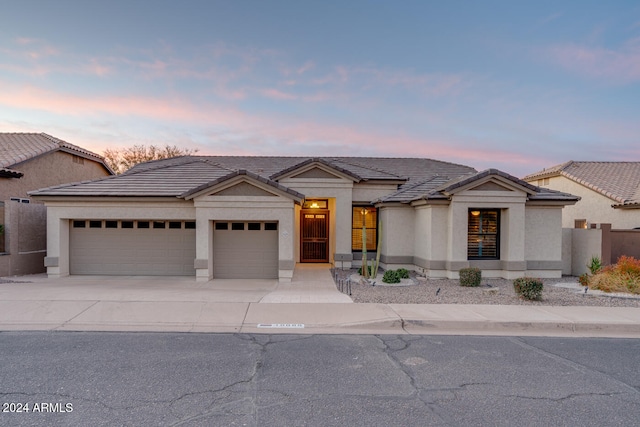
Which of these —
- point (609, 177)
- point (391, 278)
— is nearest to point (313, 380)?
point (391, 278)

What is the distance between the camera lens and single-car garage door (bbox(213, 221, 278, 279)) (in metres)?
14.2

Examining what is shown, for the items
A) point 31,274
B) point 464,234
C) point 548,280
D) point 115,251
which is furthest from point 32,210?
point 548,280

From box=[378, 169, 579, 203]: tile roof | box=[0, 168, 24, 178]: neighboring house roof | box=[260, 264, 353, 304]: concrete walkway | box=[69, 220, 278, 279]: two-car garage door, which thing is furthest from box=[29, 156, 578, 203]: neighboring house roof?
box=[0, 168, 24, 178]: neighboring house roof

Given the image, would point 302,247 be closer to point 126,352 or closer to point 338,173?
point 338,173

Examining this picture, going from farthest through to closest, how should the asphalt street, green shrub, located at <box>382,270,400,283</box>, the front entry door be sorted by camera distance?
1. the front entry door
2. green shrub, located at <box>382,270,400,283</box>
3. the asphalt street

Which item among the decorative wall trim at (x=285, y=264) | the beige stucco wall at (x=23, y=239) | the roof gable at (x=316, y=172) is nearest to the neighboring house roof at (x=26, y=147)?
the beige stucco wall at (x=23, y=239)

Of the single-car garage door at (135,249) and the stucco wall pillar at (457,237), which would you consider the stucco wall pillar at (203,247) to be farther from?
the stucco wall pillar at (457,237)

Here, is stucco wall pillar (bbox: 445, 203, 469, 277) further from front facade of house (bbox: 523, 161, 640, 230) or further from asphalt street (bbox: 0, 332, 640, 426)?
front facade of house (bbox: 523, 161, 640, 230)

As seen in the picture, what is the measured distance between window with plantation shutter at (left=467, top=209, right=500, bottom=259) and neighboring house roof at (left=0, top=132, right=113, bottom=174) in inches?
731

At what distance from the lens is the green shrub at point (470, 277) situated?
42.1 feet

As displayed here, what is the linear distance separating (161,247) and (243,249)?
3006mm

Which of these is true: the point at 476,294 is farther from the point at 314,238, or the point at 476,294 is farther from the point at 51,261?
the point at 51,261

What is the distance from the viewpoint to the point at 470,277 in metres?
12.8

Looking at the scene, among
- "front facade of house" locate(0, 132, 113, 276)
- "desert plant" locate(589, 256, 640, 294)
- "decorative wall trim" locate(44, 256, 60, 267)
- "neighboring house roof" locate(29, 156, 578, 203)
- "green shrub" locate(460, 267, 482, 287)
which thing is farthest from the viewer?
"front facade of house" locate(0, 132, 113, 276)
